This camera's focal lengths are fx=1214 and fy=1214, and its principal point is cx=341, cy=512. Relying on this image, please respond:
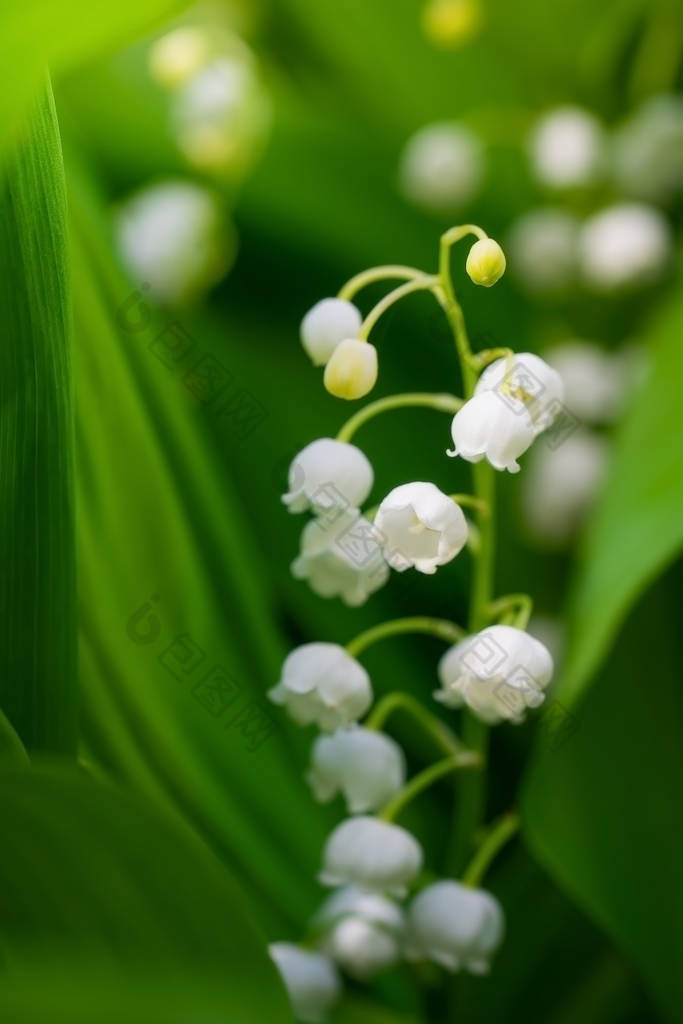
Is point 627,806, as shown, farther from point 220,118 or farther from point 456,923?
point 220,118

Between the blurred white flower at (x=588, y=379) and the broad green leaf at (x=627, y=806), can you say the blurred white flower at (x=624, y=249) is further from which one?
the broad green leaf at (x=627, y=806)

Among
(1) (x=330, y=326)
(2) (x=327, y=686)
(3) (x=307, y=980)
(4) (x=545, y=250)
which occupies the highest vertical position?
(4) (x=545, y=250)

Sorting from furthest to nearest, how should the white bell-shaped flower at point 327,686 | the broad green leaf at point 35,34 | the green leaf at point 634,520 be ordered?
the green leaf at point 634,520 → the white bell-shaped flower at point 327,686 → the broad green leaf at point 35,34

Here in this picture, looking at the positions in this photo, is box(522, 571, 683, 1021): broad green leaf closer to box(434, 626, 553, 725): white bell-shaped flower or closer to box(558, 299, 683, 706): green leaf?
box(558, 299, 683, 706): green leaf

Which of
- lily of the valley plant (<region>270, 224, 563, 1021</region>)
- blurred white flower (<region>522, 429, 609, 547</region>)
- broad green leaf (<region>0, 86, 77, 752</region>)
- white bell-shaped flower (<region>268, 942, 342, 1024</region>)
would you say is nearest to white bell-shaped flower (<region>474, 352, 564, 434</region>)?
lily of the valley plant (<region>270, 224, 563, 1021</region>)

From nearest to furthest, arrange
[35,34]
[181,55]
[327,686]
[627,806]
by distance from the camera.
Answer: [35,34], [327,686], [627,806], [181,55]

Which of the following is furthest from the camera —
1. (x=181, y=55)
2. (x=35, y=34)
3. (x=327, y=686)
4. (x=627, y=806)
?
(x=181, y=55)

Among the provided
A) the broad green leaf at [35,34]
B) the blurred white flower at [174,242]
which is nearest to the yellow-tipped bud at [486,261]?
the broad green leaf at [35,34]

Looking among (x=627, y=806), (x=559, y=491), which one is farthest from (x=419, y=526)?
(x=559, y=491)
